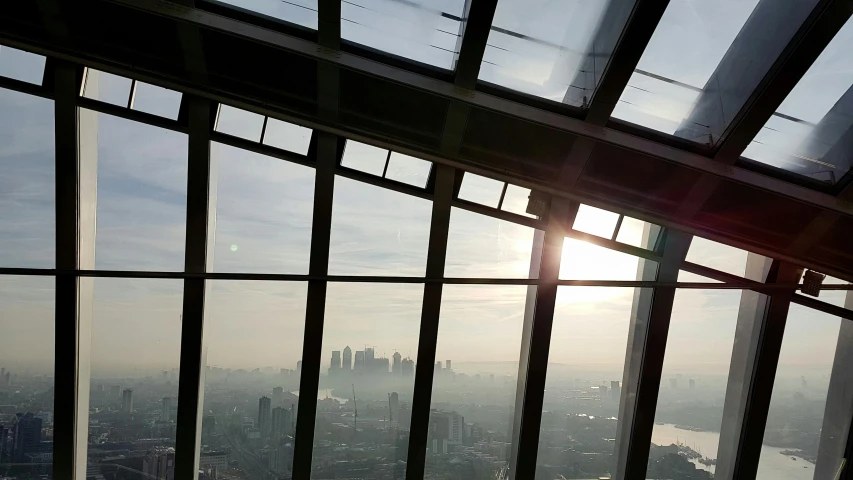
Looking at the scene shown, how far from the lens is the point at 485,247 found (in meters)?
6.79

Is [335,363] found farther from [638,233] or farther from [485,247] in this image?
[638,233]

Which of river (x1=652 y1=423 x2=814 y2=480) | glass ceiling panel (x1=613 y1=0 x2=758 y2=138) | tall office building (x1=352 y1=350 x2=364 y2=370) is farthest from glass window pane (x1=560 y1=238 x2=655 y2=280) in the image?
tall office building (x1=352 y1=350 x2=364 y2=370)

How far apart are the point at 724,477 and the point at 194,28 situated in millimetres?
7533

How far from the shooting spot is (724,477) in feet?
24.2

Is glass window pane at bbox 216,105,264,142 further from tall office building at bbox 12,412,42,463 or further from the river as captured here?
the river

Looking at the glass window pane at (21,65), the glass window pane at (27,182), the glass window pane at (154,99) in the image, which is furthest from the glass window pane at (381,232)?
the glass window pane at (21,65)

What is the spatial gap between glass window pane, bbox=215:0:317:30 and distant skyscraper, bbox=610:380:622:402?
16.2 ft

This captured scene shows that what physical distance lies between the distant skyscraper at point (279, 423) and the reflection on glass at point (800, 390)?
555 centimetres

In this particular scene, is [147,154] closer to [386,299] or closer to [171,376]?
[171,376]

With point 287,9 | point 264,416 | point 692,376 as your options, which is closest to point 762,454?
point 692,376

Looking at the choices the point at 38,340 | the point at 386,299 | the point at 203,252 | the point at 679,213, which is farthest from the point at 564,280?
the point at 38,340

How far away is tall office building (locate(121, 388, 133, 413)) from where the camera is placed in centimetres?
625

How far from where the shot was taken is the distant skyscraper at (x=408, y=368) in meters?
6.70

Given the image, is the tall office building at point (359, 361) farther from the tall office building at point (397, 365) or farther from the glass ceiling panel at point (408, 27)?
the glass ceiling panel at point (408, 27)
